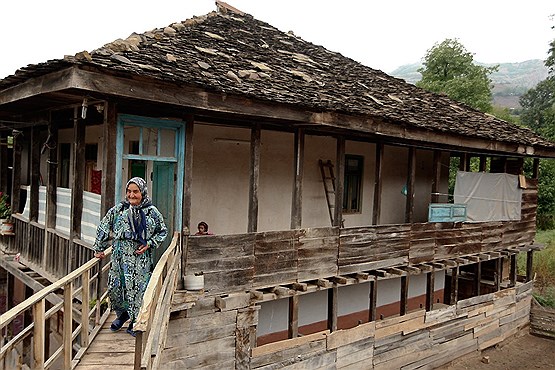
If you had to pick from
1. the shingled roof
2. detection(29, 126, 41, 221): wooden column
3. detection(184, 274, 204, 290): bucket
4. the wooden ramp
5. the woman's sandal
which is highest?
the shingled roof

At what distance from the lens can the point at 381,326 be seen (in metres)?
11.0

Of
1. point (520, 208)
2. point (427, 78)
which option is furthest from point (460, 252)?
point (427, 78)

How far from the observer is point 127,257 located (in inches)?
219

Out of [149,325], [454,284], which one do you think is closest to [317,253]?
[149,325]

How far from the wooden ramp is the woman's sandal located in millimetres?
49

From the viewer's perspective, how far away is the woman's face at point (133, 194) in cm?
533

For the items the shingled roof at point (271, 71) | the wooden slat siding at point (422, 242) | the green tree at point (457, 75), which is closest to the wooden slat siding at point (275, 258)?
the shingled roof at point (271, 71)

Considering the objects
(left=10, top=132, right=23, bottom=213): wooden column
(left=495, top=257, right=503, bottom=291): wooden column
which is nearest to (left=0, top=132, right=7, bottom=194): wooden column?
(left=10, top=132, right=23, bottom=213): wooden column

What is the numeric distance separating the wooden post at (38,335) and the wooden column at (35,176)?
6.96 m

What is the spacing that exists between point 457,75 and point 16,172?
27.6 metres

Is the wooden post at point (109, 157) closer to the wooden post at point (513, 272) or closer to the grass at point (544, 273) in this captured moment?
the wooden post at point (513, 272)

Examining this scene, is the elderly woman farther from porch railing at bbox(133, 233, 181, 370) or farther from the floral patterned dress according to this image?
porch railing at bbox(133, 233, 181, 370)

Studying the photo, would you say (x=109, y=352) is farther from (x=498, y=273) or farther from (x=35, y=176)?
(x=498, y=273)

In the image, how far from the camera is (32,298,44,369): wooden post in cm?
354
